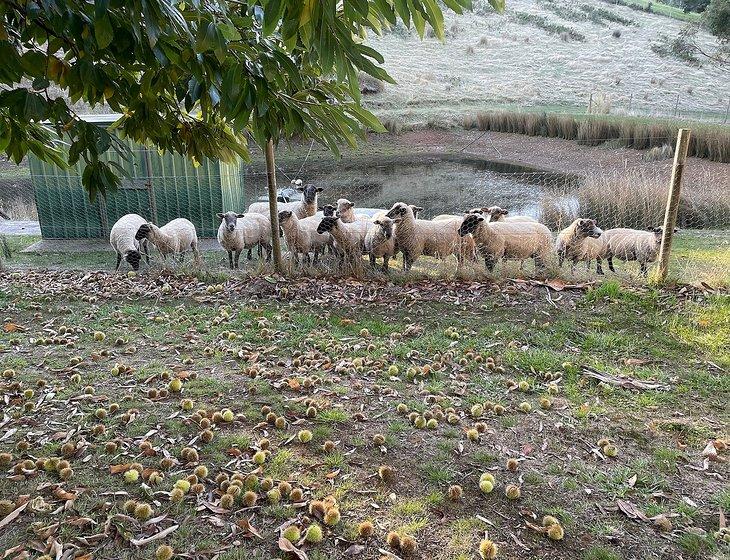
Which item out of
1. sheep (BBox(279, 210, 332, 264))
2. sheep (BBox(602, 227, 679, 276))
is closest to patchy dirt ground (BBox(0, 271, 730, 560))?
sheep (BBox(602, 227, 679, 276))

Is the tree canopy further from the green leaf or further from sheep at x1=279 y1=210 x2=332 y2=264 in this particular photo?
sheep at x1=279 y1=210 x2=332 y2=264

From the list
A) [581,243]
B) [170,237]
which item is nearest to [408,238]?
[581,243]

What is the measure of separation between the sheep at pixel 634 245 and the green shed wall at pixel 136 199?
9599 mm

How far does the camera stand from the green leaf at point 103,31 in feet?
5.64

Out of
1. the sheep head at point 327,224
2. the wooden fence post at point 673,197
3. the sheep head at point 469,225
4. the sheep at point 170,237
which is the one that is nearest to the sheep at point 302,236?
the sheep head at point 327,224

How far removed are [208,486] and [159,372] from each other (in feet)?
5.75

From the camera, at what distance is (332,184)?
22.8m

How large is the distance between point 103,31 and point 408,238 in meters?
7.61

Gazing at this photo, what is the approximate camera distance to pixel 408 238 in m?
9.18

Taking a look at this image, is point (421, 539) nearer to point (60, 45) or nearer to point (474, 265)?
point (60, 45)

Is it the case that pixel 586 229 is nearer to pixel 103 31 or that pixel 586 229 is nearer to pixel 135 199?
pixel 103 31

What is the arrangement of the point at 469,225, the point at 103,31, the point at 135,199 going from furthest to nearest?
the point at 135,199 → the point at 469,225 → the point at 103,31

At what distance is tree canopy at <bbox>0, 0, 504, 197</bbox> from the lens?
69.7 inches

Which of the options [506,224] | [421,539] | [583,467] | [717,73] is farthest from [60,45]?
[717,73]
